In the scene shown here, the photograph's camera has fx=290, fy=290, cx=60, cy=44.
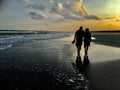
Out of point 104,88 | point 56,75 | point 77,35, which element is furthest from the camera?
point 77,35

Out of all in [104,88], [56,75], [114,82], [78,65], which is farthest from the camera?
[78,65]

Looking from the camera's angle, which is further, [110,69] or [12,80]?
[110,69]

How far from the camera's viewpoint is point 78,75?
1159 cm

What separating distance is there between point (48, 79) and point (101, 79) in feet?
6.37

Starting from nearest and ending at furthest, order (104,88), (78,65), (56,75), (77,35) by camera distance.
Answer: (104,88) → (56,75) → (78,65) → (77,35)

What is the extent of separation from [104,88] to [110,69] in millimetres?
4096

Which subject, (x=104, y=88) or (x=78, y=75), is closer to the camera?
(x=104, y=88)

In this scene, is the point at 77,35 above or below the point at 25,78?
above

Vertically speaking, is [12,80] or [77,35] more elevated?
[77,35]

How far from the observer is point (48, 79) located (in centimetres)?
1073

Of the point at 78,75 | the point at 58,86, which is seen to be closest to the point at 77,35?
the point at 78,75

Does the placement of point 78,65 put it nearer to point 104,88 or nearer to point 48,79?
point 48,79

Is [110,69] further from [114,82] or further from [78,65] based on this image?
[114,82]

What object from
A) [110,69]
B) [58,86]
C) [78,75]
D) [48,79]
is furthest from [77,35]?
[58,86]
